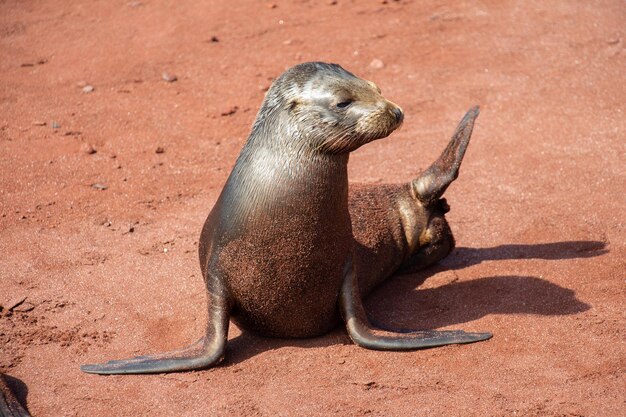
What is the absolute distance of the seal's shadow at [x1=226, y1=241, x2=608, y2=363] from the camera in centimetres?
590

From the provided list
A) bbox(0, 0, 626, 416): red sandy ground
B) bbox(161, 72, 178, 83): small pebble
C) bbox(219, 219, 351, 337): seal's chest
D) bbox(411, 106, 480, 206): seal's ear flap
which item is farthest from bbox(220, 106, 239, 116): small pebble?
bbox(219, 219, 351, 337): seal's chest

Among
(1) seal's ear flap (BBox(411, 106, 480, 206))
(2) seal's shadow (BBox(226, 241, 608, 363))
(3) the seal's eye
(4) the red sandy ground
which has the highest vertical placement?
(3) the seal's eye

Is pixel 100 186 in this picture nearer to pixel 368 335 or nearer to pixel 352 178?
pixel 352 178

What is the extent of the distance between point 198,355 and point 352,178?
10.2 ft

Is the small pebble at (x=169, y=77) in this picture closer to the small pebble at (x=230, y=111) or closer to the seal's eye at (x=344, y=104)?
the small pebble at (x=230, y=111)

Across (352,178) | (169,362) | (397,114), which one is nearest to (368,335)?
(169,362)

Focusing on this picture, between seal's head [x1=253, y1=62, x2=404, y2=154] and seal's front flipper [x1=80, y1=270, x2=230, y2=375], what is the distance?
3.28 ft

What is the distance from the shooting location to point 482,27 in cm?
1114

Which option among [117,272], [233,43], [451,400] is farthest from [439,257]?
[233,43]

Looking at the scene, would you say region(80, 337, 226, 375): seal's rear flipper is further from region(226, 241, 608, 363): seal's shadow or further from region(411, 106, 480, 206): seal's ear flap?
region(411, 106, 480, 206): seal's ear flap

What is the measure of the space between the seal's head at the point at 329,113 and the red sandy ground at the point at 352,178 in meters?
1.30

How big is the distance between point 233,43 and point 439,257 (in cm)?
454

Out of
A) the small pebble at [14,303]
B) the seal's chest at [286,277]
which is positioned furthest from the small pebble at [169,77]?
the seal's chest at [286,277]

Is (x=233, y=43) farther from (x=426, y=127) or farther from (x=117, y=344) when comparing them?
(x=117, y=344)
